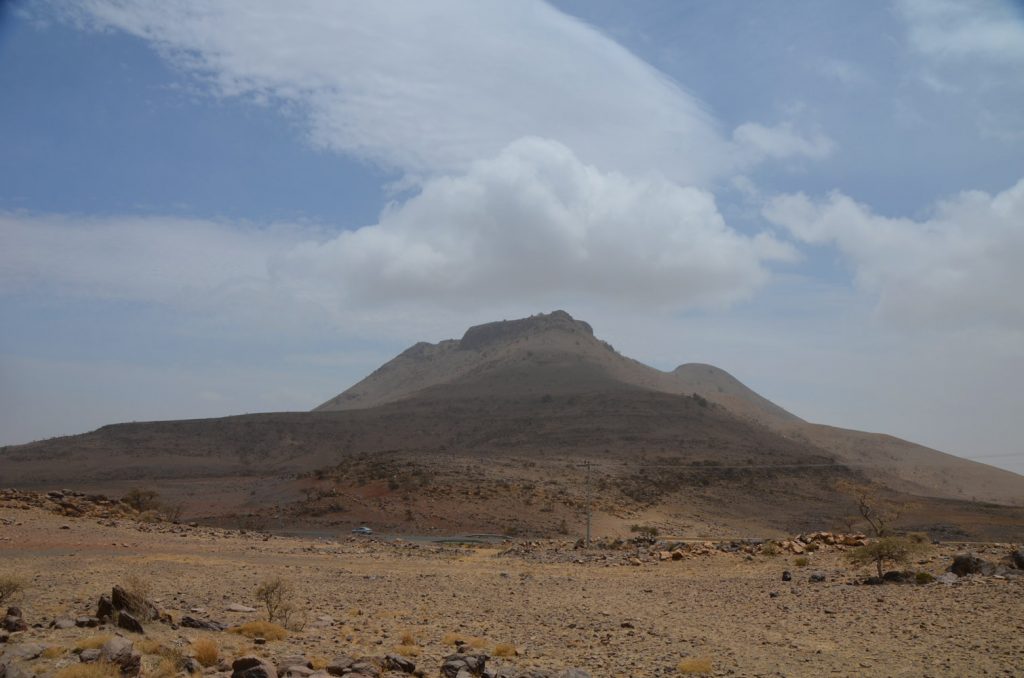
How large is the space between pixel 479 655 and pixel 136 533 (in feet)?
86.0

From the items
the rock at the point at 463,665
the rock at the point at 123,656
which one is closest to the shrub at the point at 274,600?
the rock at the point at 123,656

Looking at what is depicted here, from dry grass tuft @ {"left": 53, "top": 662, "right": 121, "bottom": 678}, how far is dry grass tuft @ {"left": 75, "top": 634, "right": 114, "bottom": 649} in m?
1.08

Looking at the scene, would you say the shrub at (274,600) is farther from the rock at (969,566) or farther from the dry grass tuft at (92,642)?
the rock at (969,566)

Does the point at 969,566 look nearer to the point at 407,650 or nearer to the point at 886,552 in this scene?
the point at 886,552

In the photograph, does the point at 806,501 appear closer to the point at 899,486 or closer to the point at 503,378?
the point at 899,486

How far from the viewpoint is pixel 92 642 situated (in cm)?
1209

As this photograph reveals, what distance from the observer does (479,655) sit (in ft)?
42.5

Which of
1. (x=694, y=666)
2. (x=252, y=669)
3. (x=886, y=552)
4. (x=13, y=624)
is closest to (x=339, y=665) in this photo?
(x=252, y=669)

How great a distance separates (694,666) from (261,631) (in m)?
7.60

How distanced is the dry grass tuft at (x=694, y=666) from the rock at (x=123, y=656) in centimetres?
793

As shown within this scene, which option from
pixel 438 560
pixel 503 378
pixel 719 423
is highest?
pixel 503 378

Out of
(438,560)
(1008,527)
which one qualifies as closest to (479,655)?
(438,560)

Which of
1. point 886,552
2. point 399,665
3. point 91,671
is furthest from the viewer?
point 886,552

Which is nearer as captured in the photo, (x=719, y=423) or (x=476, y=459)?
(x=476, y=459)
